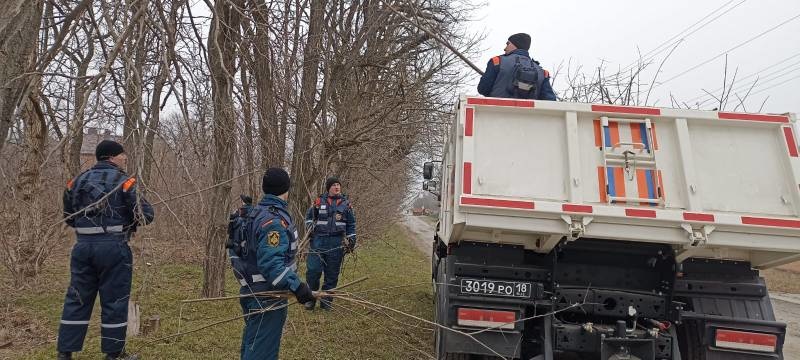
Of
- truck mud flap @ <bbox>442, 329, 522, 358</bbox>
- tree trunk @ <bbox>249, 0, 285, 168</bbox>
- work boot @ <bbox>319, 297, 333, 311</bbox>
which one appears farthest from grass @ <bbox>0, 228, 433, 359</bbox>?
tree trunk @ <bbox>249, 0, 285, 168</bbox>

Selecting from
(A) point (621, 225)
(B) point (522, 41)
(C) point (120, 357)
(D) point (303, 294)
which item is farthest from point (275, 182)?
(B) point (522, 41)

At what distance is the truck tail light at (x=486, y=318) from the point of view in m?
3.82

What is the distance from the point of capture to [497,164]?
3691 mm

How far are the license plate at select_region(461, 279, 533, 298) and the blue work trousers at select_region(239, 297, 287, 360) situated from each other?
4.50ft

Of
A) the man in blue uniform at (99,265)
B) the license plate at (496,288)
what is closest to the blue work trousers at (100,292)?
the man in blue uniform at (99,265)

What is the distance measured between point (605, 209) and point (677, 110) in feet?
3.40

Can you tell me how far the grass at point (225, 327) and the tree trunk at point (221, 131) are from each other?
56 centimetres

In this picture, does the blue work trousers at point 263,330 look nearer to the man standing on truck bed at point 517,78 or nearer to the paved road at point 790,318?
the man standing on truck bed at point 517,78

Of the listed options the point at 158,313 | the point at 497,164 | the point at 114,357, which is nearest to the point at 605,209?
the point at 497,164

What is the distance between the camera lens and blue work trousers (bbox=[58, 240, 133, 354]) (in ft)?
13.5

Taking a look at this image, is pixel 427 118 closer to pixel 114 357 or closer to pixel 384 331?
pixel 384 331

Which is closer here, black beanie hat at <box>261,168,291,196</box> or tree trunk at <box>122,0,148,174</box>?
tree trunk at <box>122,0,148,174</box>

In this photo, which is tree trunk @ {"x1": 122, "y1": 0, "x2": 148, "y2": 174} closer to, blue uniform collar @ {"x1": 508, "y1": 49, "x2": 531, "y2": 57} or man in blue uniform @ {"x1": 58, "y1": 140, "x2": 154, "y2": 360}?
man in blue uniform @ {"x1": 58, "y1": 140, "x2": 154, "y2": 360}

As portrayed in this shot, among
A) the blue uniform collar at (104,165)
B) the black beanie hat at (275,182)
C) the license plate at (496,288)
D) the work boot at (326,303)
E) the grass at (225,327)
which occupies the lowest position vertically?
the grass at (225,327)
